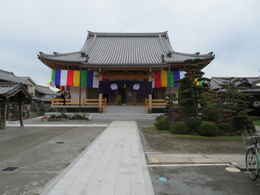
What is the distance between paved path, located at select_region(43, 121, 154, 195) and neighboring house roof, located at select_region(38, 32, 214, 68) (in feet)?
42.0

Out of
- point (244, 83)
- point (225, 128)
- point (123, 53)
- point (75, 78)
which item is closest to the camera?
point (225, 128)

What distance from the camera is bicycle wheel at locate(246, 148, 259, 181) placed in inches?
119

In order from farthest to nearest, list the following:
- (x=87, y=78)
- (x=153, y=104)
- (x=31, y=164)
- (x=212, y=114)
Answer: (x=87, y=78), (x=153, y=104), (x=212, y=114), (x=31, y=164)

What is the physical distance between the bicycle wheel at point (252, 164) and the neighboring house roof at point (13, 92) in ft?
36.7

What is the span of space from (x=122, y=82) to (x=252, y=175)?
15172 mm

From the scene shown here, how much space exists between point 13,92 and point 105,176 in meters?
8.97

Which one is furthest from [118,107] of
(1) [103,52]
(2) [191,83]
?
(2) [191,83]

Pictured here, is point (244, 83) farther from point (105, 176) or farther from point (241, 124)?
point (105, 176)

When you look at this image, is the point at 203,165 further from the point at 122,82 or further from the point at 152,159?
the point at 122,82

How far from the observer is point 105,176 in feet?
10.7

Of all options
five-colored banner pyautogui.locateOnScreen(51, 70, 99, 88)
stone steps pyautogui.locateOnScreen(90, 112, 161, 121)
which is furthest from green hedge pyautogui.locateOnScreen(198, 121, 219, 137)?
five-colored banner pyautogui.locateOnScreen(51, 70, 99, 88)

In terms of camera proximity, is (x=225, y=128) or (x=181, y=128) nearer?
(x=225, y=128)

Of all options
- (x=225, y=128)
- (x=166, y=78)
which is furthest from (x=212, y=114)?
(x=166, y=78)

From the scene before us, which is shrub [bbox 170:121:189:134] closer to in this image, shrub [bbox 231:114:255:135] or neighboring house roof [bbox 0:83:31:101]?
shrub [bbox 231:114:255:135]
